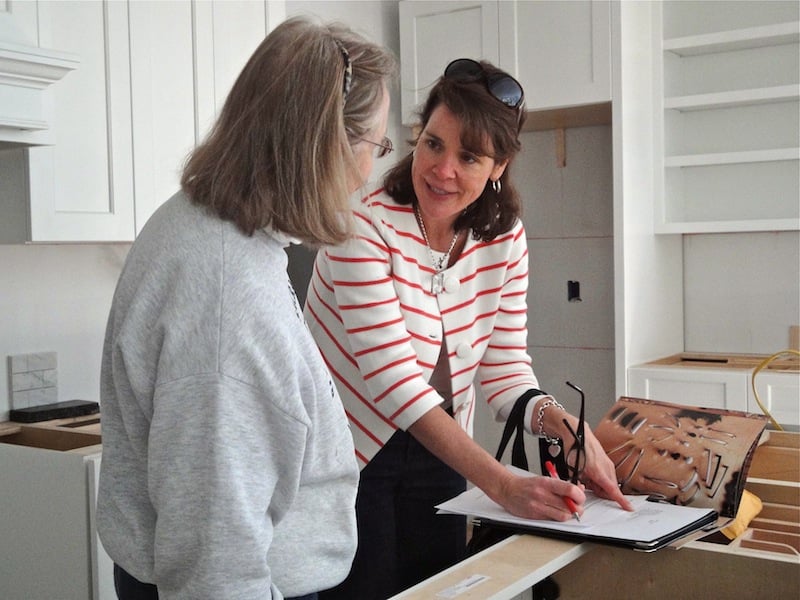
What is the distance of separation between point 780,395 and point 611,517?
1.95 m

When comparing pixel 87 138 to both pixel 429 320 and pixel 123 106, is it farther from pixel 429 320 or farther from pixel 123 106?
pixel 429 320

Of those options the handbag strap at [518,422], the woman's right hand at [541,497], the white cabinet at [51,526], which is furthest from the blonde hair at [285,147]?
the white cabinet at [51,526]

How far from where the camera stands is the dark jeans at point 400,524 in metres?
1.60

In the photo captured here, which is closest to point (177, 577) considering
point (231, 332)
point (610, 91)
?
point (231, 332)

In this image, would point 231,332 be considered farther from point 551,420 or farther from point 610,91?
point 610,91

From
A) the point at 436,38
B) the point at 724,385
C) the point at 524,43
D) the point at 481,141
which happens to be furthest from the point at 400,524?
the point at 436,38

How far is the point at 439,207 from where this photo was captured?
1.62 metres

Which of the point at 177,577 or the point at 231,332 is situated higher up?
the point at 231,332

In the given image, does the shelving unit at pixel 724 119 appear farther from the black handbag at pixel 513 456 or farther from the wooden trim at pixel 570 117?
the black handbag at pixel 513 456

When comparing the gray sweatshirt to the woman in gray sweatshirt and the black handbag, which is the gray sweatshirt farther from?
the black handbag

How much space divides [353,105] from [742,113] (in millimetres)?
2839

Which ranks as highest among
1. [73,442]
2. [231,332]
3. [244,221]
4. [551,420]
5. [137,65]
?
[137,65]

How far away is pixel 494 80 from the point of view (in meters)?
1.58

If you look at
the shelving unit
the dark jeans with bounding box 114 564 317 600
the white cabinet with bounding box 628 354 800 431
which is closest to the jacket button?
the dark jeans with bounding box 114 564 317 600
